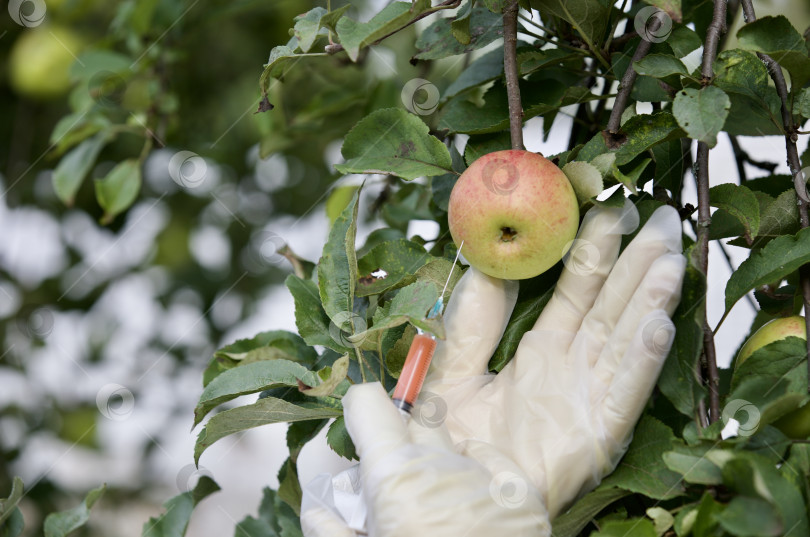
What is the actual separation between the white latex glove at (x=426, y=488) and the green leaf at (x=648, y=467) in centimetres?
6

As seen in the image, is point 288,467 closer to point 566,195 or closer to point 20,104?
point 566,195

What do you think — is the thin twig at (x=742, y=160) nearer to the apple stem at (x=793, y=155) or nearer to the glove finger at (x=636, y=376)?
the apple stem at (x=793, y=155)

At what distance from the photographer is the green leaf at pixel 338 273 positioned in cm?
56

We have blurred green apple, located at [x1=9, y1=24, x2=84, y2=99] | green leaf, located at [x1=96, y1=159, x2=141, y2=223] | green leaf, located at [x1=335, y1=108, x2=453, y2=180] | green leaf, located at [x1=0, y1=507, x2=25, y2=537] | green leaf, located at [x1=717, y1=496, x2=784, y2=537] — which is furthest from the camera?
blurred green apple, located at [x1=9, y1=24, x2=84, y2=99]

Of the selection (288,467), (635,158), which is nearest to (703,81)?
(635,158)

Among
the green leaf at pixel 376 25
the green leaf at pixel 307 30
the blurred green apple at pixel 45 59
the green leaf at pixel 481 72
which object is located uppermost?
the green leaf at pixel 307 30

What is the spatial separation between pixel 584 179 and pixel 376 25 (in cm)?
18

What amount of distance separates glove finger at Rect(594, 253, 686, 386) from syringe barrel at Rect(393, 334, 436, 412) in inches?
5.2

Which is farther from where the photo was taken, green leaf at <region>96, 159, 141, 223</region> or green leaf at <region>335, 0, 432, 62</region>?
green leaf at <region>96, 159, 141, 223</region>

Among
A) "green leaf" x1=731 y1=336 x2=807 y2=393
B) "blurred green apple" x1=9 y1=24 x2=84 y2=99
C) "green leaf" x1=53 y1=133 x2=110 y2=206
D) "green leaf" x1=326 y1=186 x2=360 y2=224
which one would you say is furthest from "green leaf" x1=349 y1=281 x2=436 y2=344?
"blurred green apple" x1=9 y1=24 x2=84 y2=99

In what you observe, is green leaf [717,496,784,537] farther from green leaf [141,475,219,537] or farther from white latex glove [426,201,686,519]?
green leaf [141,475,219,537]

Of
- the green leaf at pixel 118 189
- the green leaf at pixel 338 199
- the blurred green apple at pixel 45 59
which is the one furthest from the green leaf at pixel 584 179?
the blurred green apple at pixel 45 59

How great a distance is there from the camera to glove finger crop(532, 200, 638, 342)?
1.73 feet

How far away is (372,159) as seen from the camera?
58 cm
